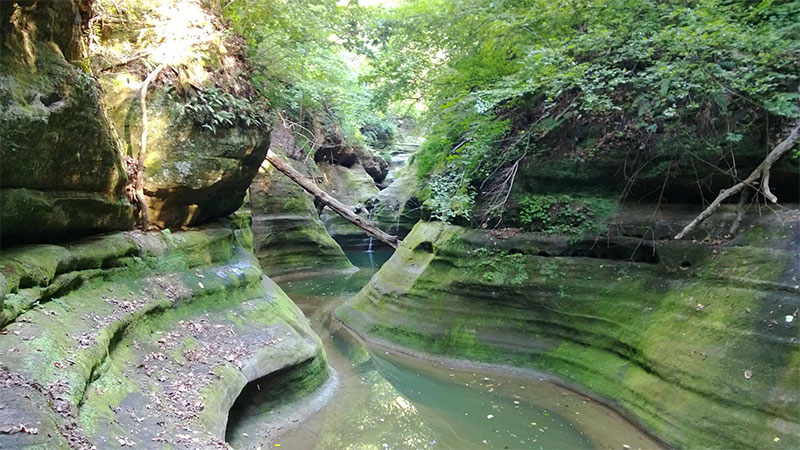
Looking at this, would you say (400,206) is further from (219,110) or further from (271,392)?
(271,392)

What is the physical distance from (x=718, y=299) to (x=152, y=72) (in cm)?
938

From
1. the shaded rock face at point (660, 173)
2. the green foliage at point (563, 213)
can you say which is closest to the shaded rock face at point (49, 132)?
the green foliage at point (563, 213)

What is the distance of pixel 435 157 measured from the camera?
500 inches

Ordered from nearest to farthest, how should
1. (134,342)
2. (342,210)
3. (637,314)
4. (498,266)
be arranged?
(134,342) → (637,314) → (498,266) → (342,210)

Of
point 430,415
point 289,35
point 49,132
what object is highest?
point 289,35

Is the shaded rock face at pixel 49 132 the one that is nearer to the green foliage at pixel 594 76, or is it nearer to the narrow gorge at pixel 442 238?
the narrow gorge at pixel 442 238

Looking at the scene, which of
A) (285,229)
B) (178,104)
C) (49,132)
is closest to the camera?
(49,132)

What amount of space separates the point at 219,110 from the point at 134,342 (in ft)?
15.8

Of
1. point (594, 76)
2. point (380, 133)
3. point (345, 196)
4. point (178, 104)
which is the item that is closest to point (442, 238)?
point (594, 76)

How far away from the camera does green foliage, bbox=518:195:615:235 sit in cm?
866

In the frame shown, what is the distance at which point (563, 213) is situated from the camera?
9133mm

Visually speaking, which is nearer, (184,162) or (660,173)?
(184,162)

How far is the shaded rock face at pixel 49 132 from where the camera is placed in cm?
421

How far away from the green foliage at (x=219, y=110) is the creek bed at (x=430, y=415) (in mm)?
5026
